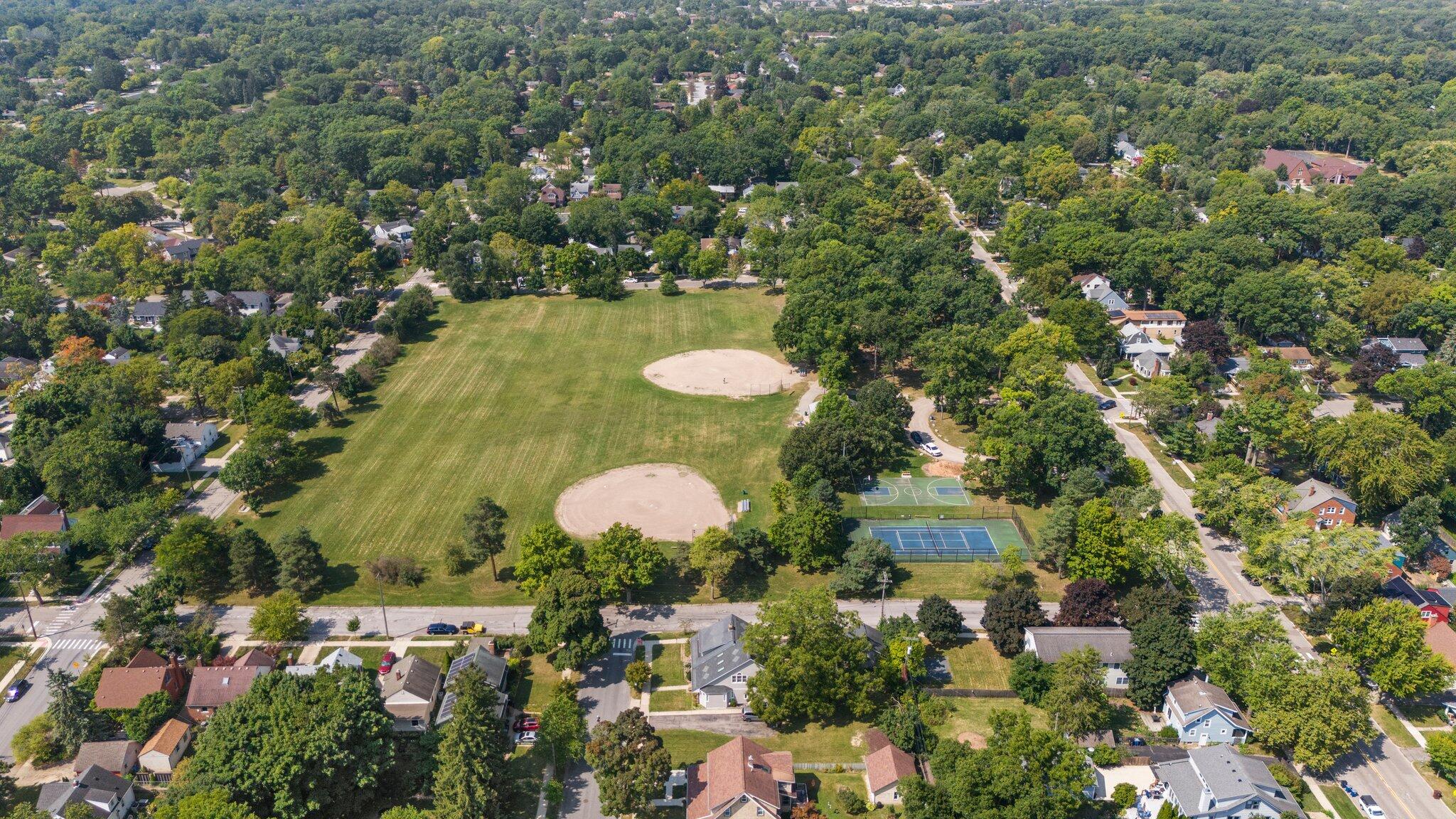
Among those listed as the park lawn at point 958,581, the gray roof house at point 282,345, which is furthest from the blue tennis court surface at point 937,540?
the gray roof house at point 282,345

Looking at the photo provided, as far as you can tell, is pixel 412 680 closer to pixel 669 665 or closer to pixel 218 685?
pixel 218 685

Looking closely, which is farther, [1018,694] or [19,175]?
→ [19,175]

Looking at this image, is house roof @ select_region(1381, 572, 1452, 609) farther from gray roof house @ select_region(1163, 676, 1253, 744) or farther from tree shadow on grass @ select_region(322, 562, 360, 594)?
tree shadow on grass @ select_region(322, 562, 360, 594)

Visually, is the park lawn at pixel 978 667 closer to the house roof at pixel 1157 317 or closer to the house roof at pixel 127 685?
the house roof at pixel 127 685

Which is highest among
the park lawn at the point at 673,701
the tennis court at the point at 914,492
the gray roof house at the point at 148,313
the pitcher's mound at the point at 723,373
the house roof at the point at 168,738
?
the house roof at the point at 168,738

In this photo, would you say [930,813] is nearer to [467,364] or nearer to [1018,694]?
[1018,694]

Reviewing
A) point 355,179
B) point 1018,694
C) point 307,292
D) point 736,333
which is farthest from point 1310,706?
point 355,179
